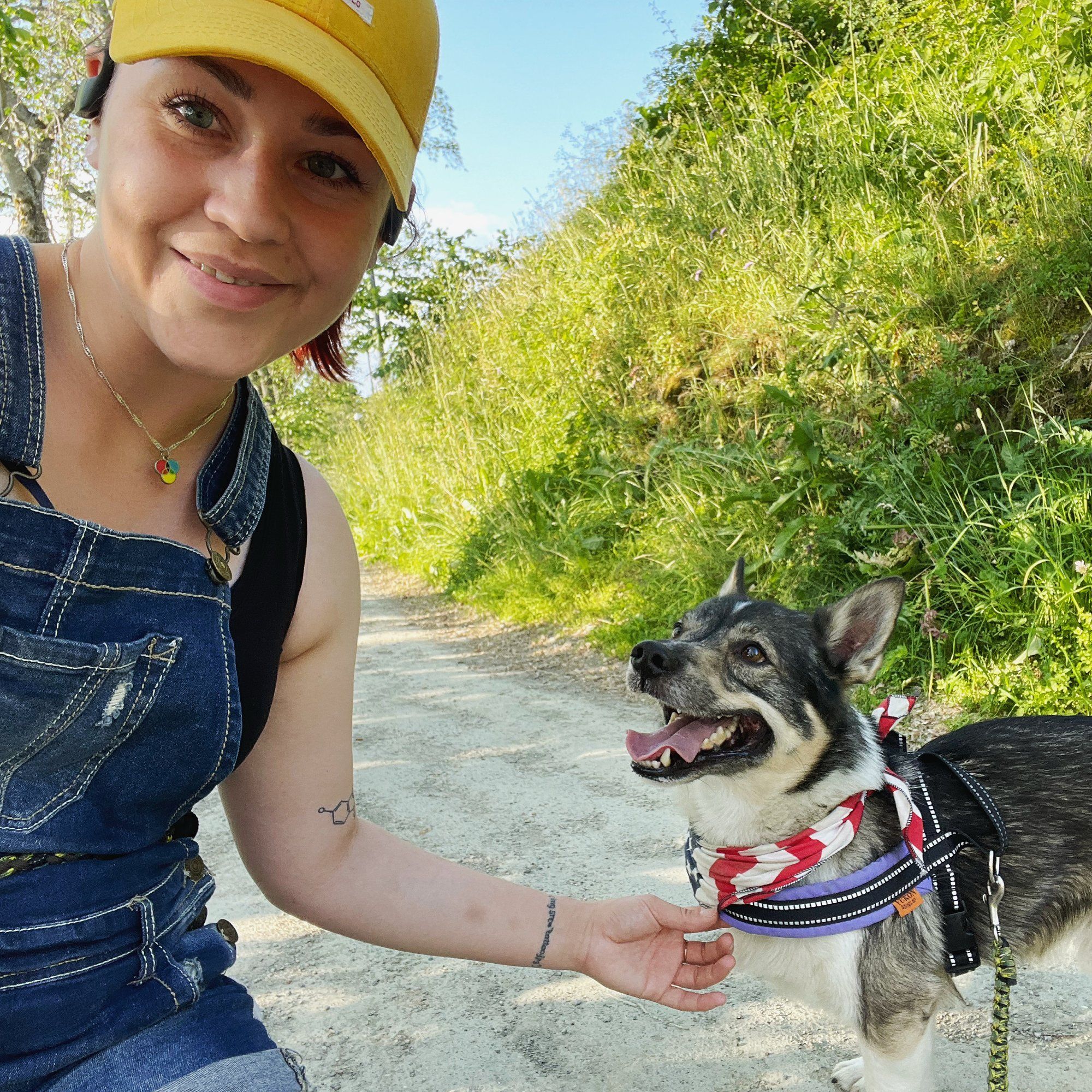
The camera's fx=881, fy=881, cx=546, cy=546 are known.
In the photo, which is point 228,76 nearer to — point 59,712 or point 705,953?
point 59,712

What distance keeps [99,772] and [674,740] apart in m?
1.59

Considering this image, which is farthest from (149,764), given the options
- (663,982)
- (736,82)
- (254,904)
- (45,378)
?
(736,82)

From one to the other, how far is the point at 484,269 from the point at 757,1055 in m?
11.5

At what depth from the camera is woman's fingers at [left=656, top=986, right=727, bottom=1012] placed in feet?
5.82

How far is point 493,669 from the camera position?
21.2 ft

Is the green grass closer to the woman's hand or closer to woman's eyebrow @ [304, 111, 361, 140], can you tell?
the woman's hand

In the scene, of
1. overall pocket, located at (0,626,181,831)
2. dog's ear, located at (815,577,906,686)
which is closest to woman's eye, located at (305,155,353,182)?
overall pocket, located at (0,626,181,831)

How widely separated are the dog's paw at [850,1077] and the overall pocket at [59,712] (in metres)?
2.12

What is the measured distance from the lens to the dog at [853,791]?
221 cm

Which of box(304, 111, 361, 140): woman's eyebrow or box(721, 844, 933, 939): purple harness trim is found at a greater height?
box(304, 111, 361, 140): woman's eyebrow

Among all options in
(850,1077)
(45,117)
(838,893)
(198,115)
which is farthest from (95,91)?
(45,117)

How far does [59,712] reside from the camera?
1.35 metres

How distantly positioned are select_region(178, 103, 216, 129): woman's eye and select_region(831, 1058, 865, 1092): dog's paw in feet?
8.66

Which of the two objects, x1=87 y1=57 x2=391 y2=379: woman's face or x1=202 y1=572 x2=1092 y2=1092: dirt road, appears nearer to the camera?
x1=87 y1=57 x2=391 y2=379: woman's face
